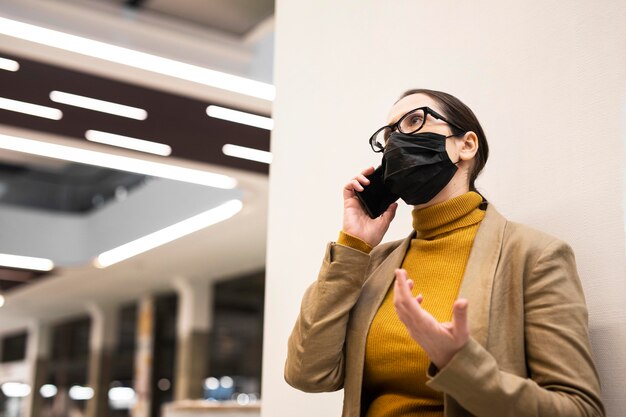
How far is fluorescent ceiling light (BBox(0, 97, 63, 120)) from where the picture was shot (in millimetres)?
7309

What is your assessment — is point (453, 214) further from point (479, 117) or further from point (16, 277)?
point (16, 277)

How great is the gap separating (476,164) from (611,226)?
36 cm

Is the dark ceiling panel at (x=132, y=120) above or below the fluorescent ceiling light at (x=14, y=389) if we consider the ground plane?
above

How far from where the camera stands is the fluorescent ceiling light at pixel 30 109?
24.0 ft

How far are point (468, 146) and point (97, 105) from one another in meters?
5.86

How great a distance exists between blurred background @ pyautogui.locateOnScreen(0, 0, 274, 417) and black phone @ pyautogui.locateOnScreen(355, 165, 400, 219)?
3.96 metres

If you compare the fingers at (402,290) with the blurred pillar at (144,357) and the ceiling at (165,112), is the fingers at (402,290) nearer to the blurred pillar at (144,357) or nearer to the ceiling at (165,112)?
the ceiling at (165,112)

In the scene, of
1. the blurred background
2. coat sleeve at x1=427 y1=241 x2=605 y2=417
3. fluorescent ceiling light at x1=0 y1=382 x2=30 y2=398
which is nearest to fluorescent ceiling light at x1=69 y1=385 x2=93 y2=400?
the blurred background

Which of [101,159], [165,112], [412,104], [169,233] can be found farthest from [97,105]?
[412,104]

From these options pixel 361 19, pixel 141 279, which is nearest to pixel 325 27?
pixel 361 19

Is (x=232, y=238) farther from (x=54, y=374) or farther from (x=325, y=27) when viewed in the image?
(x=54, y=374)

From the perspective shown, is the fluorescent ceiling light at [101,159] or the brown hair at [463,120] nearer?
the brown hair at [463,120]

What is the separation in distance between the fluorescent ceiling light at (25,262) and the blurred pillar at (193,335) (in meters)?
2.40

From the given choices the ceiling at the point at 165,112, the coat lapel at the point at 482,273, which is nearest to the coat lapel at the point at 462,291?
the coat lapel at the point at 482,273
